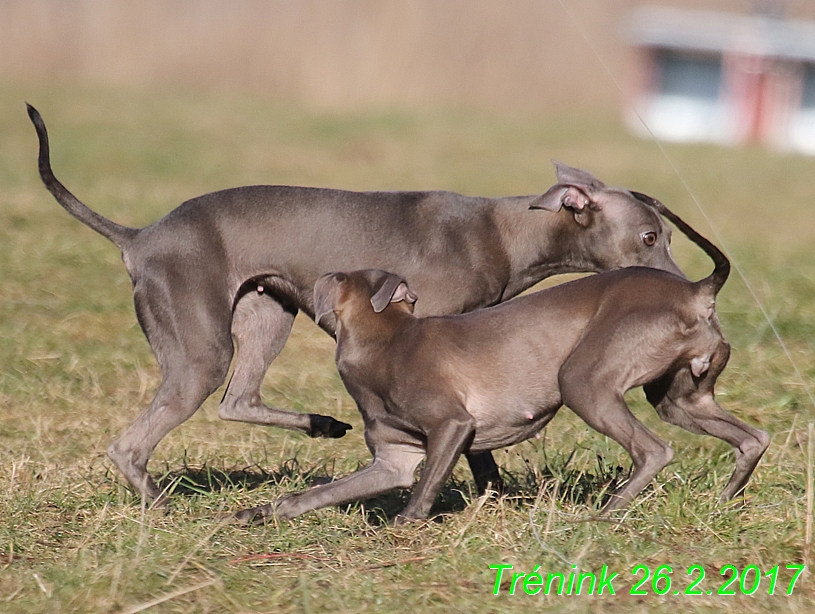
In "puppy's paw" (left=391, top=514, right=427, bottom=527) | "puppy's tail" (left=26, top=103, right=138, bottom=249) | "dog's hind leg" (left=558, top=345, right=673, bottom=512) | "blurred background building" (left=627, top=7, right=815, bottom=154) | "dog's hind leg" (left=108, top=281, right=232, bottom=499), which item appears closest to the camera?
"dog's hind leg" (left=558, top=345, right=673, bottom=512)

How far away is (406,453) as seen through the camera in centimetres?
449

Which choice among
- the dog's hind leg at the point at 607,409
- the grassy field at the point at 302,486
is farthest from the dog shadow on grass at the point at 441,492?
the dog's hind leg at the point at 607,409

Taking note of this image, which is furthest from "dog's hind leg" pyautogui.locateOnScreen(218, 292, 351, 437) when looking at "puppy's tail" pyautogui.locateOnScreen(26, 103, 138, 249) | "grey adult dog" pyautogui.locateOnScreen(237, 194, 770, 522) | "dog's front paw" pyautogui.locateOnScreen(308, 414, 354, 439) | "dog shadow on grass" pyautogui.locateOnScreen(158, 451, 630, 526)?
"grey adult dog" pyautogui.locateOnScreen(237, 194, 770, 522)

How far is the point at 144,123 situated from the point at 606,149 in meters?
6.45

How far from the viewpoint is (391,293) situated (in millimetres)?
4445

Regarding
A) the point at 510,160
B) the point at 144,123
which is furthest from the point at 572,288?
the point at 144,123

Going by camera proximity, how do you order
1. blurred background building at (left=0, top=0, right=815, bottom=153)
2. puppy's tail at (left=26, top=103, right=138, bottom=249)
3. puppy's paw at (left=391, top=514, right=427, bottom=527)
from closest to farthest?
puppy's paw at (left=391, top=514, right=427, bottom=527) → puppy's tail at (left=26, top=103, right=138, bottom=249) → blurred background building at (left=0, top=0, right=815, bottom=153)

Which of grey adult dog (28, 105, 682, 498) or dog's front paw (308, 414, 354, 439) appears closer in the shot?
grey adult dog (28, 105, 682, 498)

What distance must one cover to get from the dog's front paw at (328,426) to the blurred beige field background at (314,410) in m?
0.19

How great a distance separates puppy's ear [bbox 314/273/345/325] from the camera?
14.9 feet

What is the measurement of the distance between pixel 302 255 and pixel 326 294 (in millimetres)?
420

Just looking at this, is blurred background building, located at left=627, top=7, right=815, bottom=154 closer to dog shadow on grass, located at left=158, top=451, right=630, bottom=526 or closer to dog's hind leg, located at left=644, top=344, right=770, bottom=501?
dog shadow on grass, located at left=158, top=451, right=630, bottom=526

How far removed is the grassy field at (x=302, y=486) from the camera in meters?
3.75

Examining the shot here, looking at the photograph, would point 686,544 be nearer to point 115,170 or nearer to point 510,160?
point 115,170
